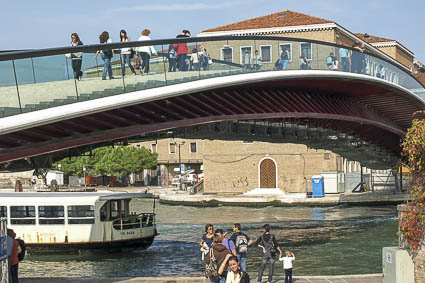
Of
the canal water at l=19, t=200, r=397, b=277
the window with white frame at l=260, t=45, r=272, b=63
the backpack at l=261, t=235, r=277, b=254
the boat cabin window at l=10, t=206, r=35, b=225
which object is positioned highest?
the window with white frame at l=260, t=45, r=272, b=63

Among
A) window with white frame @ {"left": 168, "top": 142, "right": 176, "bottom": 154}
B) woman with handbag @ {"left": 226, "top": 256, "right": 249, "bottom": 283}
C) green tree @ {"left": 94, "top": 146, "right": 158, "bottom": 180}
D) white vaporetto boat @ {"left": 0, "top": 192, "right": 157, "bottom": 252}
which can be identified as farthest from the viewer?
window with white frame @ {"left": 168, "top": 142, "right": 176, "bottom": 154}

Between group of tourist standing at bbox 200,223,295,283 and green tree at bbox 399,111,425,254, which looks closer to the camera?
group of tourist standing at bbox 200,223,295,283

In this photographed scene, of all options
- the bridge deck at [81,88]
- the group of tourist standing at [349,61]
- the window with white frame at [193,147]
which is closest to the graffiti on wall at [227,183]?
the window with white frame at [193,147]

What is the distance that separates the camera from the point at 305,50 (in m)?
25.8

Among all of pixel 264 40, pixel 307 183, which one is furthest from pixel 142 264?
pixel 307 183

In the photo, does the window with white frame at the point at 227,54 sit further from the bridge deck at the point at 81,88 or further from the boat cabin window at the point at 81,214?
the boat cabin window at the point at 81,214

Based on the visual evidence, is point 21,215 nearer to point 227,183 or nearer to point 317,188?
point 317,188

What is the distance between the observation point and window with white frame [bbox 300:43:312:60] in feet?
83.7

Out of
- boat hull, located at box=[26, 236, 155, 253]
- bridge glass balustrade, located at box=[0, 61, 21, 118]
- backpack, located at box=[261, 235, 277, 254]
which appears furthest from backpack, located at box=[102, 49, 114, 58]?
boat hull, located at box=[26, 236, 155, 253]

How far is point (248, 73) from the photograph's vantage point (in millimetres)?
22500

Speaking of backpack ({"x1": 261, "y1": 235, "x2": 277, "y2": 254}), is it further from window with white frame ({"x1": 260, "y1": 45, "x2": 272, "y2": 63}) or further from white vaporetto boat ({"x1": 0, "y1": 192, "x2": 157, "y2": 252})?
white vaporetto boat ({"x1": 0, "y1": 192, "x2": 157, "y2": 252})

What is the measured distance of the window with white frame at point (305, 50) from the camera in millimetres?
25527

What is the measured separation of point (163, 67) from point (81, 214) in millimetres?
8735

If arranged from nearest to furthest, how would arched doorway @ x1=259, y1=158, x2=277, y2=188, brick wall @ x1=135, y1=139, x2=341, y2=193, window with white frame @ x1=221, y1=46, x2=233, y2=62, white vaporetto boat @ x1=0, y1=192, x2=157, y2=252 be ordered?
1. window with white frame @ x1=221, y1=46, x2=233, y2=62
2. white vaporetto boat @ x1=0, y1=192, x2=157, y2=252
3. brick wall @ x1=135, y1=139, x2=341, y2=193
4. arched doorway @ x1=259, y1=158, x2=277, y2=188
